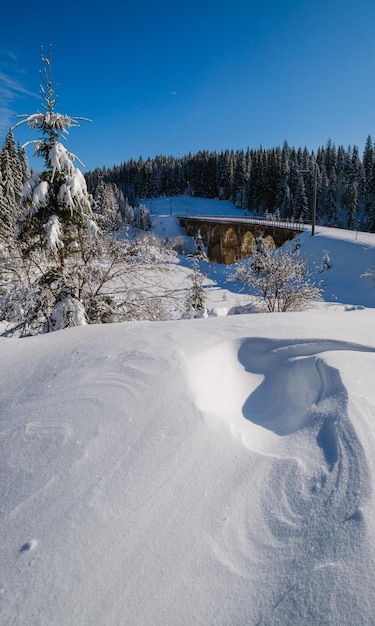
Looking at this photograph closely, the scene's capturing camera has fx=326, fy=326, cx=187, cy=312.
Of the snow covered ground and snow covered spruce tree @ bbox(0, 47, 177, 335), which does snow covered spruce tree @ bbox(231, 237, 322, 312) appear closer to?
snow covered spruce tree @ bbox(0, 47, 177, 335)

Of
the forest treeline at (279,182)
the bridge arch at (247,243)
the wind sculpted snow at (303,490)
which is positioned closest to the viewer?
the wind sculpted snow at (303,490)

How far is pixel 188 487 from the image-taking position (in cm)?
205

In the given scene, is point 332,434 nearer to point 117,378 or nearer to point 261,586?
point 261,586

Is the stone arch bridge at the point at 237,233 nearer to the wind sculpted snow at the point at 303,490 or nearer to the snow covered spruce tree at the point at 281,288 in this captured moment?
the snow covered spruce tree at the point at 281,288

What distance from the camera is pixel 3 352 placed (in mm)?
4094

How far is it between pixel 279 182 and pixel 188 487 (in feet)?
288

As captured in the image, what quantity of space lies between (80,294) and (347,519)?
8.09 metres

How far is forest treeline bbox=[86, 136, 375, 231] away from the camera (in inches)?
2842

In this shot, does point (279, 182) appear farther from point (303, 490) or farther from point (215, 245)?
point (303, 490)

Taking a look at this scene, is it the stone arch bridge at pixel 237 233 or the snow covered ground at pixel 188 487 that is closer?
the snow covered ground at pixel 188 487

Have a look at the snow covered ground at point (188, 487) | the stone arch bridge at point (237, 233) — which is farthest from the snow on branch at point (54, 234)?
the stone arch bridge at point (237, 233)

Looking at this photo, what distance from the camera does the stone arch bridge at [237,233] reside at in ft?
122

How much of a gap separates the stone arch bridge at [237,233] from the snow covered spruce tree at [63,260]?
27.9 meters

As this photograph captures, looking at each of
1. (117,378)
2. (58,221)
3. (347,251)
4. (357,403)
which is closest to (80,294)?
(58,221)
